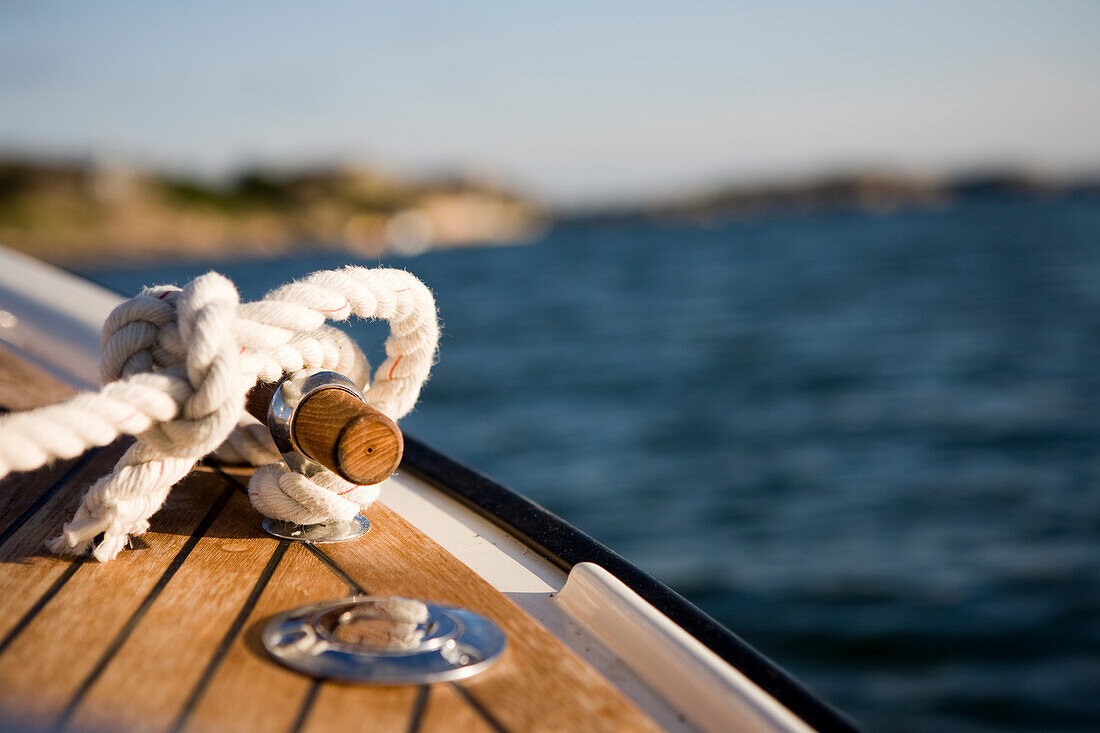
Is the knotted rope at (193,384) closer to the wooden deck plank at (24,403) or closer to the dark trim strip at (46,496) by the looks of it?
the dark trim strip at (46,496)

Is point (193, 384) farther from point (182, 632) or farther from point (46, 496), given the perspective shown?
point (46, 496)

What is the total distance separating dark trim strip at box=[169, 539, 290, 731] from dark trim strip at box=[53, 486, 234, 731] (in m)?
0.10

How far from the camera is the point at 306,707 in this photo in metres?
0.82

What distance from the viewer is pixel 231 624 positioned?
38.4 inches

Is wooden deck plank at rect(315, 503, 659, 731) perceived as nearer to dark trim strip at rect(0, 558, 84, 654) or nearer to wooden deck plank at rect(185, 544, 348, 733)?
wooden deck plank at rect(185, 544, 348, 733)

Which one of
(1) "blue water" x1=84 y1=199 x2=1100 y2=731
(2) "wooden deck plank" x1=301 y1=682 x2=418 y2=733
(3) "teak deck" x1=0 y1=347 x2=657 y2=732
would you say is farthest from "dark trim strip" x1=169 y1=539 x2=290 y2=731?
(1) "blue water" x1=84 y1=199 x2=1100 y2=731

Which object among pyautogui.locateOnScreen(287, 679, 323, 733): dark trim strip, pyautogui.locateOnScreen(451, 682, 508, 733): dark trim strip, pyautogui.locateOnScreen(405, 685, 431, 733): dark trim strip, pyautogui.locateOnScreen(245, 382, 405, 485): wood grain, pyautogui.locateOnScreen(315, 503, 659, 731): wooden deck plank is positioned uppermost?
pyautogui.locateOnScreen(245, 382, 405, 485): wood grain

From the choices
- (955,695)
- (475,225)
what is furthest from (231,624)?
(475,225)

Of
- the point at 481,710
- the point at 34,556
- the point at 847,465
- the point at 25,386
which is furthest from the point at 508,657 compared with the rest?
the point at 847,465

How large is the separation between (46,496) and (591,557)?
784 mm

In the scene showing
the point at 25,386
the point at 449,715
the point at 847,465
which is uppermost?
the point at 847,465

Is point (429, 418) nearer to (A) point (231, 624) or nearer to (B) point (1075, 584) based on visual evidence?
(B) point (1075, 584)

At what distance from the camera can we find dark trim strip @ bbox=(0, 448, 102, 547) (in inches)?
48.5

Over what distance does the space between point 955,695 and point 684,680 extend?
3583 mm
